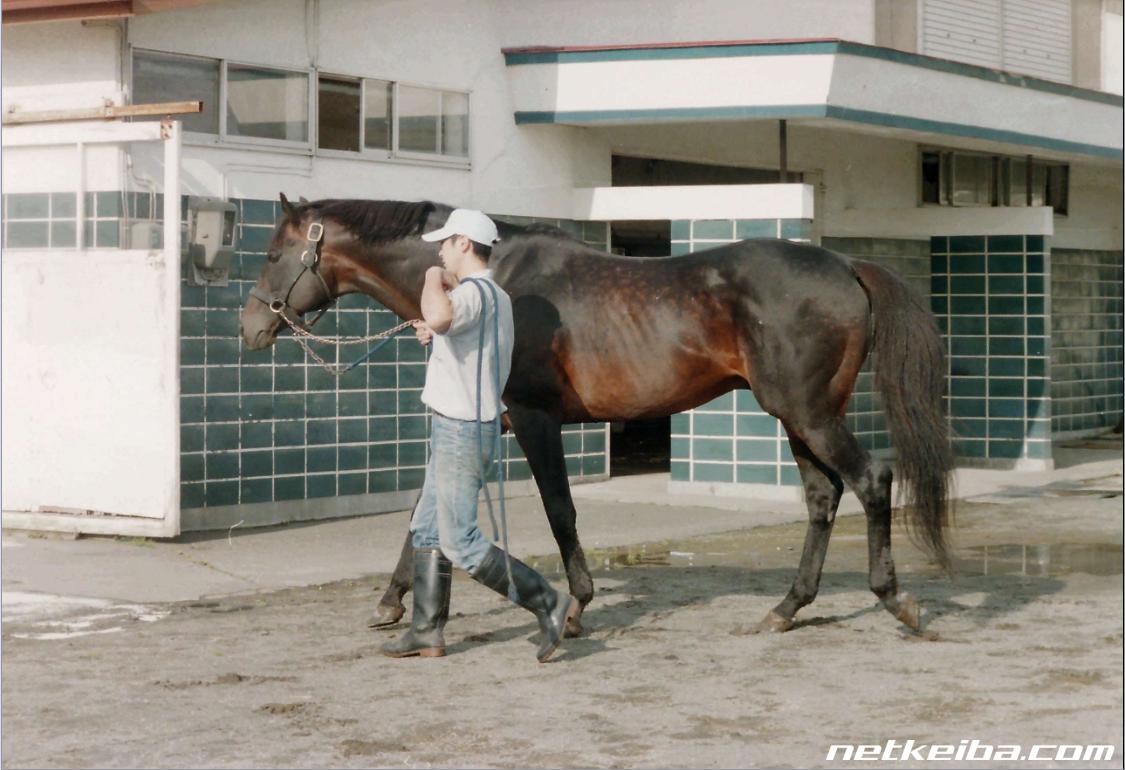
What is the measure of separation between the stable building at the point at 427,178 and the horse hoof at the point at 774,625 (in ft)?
8.51

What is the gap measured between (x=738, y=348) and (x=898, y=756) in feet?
9.49

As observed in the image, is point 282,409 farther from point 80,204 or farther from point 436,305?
point 436,305

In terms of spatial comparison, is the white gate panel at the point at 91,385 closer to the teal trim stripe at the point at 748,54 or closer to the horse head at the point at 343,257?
the horse head at the point at 343,257

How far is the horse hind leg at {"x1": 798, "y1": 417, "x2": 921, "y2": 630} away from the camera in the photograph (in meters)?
8.15

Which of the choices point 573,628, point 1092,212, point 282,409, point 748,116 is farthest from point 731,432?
point 1092,212

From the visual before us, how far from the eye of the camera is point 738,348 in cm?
839

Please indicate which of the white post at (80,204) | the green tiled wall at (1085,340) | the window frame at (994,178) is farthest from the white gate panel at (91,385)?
the green tiled wall at (1085,340)

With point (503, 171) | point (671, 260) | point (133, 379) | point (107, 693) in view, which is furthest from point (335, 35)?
point (107, 693)

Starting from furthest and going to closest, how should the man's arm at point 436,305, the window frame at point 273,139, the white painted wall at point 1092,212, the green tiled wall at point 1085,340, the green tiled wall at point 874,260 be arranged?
1. the white painted wall at point 1092,212
2. the green tiled wall at point 1085,340
3. the green tiled wall at point 874,260
4. the window frame at point 273,139
5. the man's arm at point 436,305

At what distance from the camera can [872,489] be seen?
321 inches

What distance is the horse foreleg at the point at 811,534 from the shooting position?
836 centimetres

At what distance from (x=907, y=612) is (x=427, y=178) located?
681cm

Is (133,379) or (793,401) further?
(133,379)

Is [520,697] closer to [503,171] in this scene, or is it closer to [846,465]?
[846,465]
